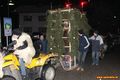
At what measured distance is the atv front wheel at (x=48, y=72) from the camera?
13957 millimetres

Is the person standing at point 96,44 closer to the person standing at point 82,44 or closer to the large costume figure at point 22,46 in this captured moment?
the person standing at point 82,44

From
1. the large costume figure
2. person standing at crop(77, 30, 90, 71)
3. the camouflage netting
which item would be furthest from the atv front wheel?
the camouflage netting

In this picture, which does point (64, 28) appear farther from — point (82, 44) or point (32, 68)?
point (32, 68)

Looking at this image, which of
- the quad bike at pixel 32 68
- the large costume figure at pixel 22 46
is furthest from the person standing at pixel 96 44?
the large costume figure at pixel 22 46

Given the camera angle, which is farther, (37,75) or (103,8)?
(103,8)

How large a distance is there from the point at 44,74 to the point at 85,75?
3.45 metres

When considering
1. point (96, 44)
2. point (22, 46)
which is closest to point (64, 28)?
point (96, 44)

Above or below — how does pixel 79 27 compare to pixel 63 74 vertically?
above

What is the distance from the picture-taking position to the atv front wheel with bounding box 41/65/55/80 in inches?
549

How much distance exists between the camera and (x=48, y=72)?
14281 mm

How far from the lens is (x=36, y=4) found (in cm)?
9350

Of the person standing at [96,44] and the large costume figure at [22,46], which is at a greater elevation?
the large costume figure at [22,46]

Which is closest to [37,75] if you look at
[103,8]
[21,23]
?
[103,8]

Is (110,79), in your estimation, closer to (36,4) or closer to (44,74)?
(44,74)
